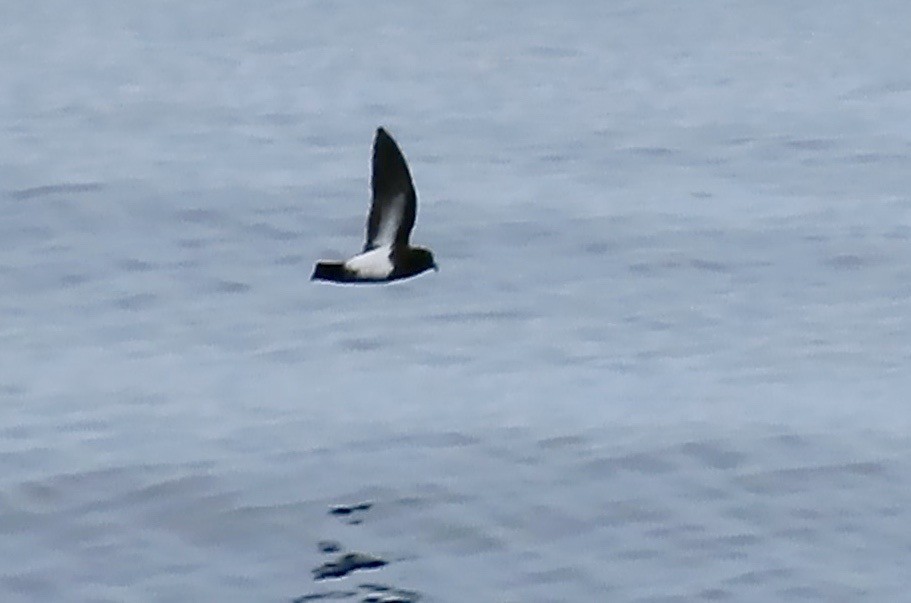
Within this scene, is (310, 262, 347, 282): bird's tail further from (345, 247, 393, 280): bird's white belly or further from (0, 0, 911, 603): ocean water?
(0, 0, 911, 603): ocean water

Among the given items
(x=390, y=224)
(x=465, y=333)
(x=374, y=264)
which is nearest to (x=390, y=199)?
(x=390, y=224)

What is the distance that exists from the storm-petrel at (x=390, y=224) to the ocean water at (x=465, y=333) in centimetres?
204

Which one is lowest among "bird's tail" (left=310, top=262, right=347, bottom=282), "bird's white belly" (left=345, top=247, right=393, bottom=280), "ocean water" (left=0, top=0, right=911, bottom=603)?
"ocean water" (left=0, top=0, right=911, bottom=603)

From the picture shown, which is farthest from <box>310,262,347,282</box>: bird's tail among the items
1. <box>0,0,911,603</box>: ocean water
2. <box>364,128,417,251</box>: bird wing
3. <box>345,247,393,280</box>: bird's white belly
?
<box>0,0,911,603</box>: ocean water

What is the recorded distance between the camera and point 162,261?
22719 millimetres

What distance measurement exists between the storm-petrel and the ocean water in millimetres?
2042

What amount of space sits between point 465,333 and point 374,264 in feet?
20.6

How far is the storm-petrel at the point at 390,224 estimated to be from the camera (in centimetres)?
1409

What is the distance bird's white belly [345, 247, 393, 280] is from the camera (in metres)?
13.9

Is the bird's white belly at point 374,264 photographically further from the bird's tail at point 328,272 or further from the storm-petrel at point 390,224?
the bird's tail at point 328,272

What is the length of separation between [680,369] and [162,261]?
5614 millimetres

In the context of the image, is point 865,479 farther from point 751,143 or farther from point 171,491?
point 751,143

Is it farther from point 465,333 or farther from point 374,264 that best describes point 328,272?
point 465,333

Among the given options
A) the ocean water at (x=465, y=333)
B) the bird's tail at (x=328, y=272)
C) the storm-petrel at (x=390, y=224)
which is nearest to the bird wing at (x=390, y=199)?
the storm-petrel at (x=390, y=224)
